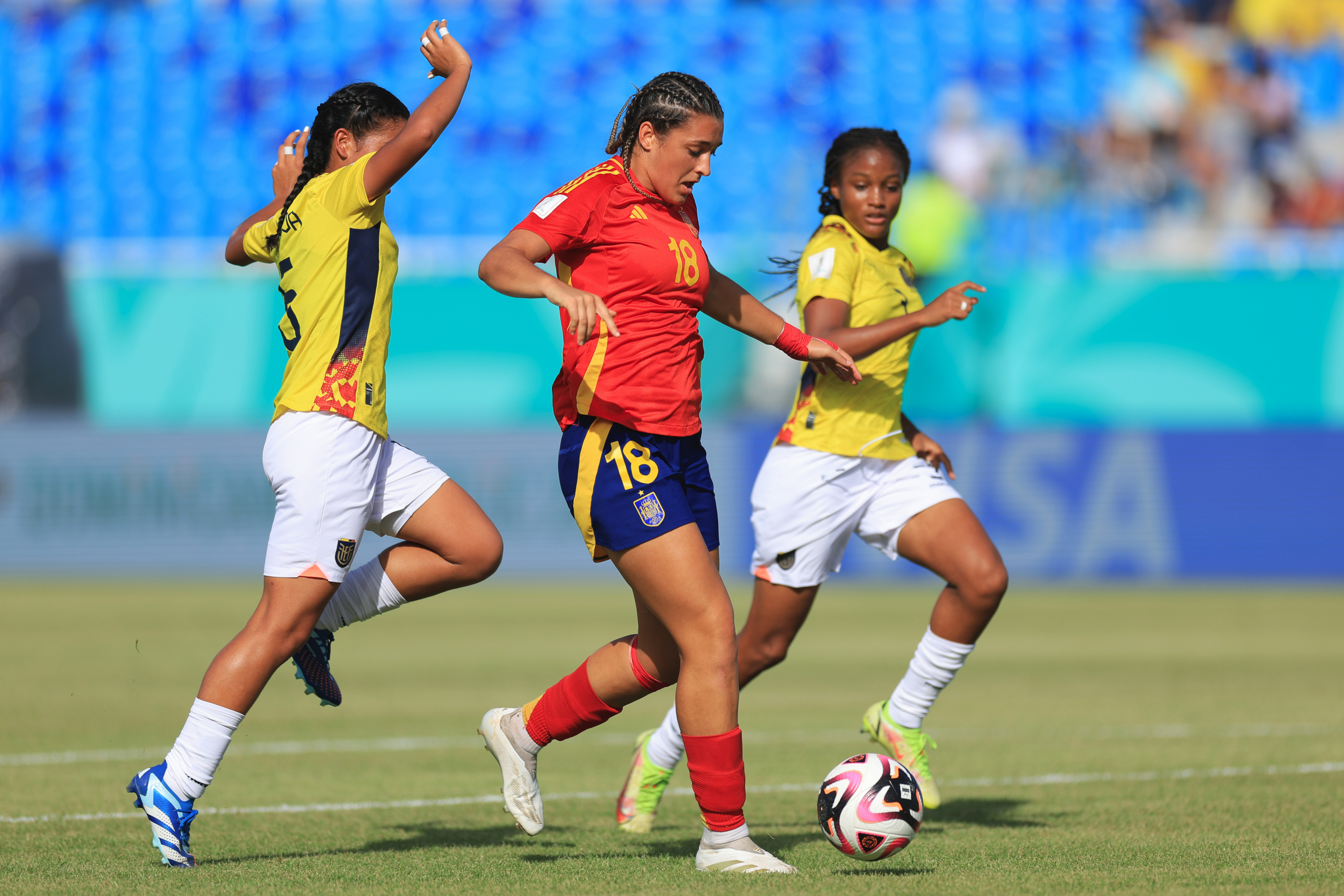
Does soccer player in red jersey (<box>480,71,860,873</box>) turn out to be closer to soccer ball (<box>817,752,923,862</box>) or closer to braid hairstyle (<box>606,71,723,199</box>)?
braid hairstyle (<box>606,71,723,199</box>)

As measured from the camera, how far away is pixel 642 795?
18.5ft

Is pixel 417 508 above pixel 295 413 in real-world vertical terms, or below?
below

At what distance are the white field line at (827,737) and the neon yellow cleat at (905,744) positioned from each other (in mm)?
1652

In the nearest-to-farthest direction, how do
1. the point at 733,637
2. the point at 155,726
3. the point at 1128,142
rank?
the point at 733,637
the point at 155,726
the point at 1128,142

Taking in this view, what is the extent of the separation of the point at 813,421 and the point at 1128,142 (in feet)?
43.5

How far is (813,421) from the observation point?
6148 mm

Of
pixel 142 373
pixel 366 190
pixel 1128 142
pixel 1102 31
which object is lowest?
pixel 142 373

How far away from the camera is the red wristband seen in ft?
16.9

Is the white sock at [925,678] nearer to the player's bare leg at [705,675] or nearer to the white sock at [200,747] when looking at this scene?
the player's bare leg at [705,675]

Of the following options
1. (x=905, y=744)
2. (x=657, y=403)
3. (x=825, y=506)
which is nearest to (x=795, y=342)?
(x=657, y=403)

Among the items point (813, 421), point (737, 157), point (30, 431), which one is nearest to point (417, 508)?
point (813, 421)

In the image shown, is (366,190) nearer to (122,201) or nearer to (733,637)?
(733,637)

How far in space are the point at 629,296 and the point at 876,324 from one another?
1395 millimetres

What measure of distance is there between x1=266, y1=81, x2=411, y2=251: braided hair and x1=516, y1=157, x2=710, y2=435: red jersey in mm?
721
